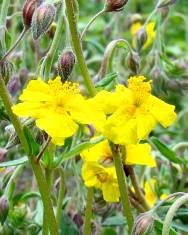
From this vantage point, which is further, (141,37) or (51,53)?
(141,37)

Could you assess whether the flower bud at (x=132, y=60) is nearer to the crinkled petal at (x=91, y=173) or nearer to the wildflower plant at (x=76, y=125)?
the wildflower plant at (x=76, y=125)

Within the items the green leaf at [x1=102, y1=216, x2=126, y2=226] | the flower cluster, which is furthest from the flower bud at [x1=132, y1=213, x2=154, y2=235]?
the green leaf at [x1=102, y1=216, x2=126, y2=226]

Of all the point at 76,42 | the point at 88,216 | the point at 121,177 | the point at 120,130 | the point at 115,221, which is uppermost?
the point at 76,42

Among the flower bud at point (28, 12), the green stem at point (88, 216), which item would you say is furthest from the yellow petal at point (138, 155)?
the flower bud at point (28, 12)

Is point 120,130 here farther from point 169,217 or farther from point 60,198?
point 60,198

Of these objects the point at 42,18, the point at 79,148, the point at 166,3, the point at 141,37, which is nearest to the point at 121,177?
the point at 79,148

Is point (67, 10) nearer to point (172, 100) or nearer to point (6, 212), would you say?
point (6, 212)
